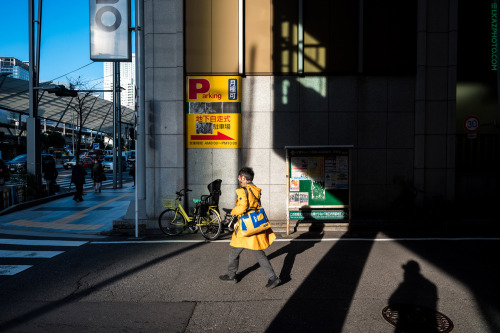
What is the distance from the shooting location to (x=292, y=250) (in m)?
7.21

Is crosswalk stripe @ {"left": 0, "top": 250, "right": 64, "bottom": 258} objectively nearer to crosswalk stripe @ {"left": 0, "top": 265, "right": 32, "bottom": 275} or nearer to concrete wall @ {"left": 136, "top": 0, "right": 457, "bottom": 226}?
crosswalk stripe @ {"left": 0, "top": 265, "right": 32, "bottom": 275}

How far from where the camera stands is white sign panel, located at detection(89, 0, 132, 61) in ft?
33.3

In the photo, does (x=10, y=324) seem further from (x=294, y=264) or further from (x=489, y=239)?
(x=489, y=239)

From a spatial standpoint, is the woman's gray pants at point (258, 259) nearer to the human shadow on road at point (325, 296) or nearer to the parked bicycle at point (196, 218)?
the human shadow on road at point (325, 296)

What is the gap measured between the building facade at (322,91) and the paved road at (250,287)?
8.12 feet

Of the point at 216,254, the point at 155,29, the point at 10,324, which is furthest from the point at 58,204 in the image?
the point at 10,324

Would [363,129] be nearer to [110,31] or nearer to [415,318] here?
[415,318]

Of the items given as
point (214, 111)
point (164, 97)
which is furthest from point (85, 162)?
point (214, 111)

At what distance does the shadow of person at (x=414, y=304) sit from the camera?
388 cm

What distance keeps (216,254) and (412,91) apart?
25.1 feet

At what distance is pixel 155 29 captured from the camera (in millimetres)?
9859

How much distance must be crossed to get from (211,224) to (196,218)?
1.72ft

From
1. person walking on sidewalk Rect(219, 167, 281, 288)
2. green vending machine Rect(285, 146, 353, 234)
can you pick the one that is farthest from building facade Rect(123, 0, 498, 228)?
person walking on sidewalk Rect(219, 167, 281, 288)

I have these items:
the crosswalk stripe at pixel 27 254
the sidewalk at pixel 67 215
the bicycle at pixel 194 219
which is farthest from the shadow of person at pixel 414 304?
the sidewalk at pixel 67 215
